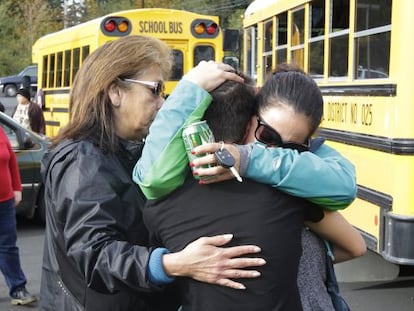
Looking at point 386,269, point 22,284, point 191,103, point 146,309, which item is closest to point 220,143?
point 191,103

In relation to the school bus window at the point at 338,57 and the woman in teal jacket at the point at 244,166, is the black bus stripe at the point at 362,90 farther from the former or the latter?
the woman in teal jacket at the point at 244,166

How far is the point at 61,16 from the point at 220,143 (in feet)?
147

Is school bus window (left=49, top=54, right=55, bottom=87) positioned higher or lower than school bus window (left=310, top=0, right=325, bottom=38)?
lower

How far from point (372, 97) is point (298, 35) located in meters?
1.70

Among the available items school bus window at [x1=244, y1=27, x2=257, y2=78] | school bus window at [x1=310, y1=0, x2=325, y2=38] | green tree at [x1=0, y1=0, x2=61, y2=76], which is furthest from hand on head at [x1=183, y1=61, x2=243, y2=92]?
green tree at [x1=0, y1=0, x2=61, y2=76]

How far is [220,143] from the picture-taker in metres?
1.71

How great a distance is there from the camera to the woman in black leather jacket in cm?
181

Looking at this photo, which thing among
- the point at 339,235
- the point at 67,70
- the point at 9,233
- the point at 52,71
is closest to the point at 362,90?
the point at 9,233

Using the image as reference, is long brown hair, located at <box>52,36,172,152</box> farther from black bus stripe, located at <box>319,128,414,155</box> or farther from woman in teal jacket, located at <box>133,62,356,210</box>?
black bus stripe, located at <box>319,128,414,155</box>

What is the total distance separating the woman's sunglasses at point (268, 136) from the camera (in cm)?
179

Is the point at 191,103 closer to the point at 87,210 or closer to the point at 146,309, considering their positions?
the point at 87,210

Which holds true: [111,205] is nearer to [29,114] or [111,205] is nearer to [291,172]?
[291,172]

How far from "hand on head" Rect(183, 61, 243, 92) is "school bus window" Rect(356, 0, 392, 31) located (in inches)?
128

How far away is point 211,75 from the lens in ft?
5.96
